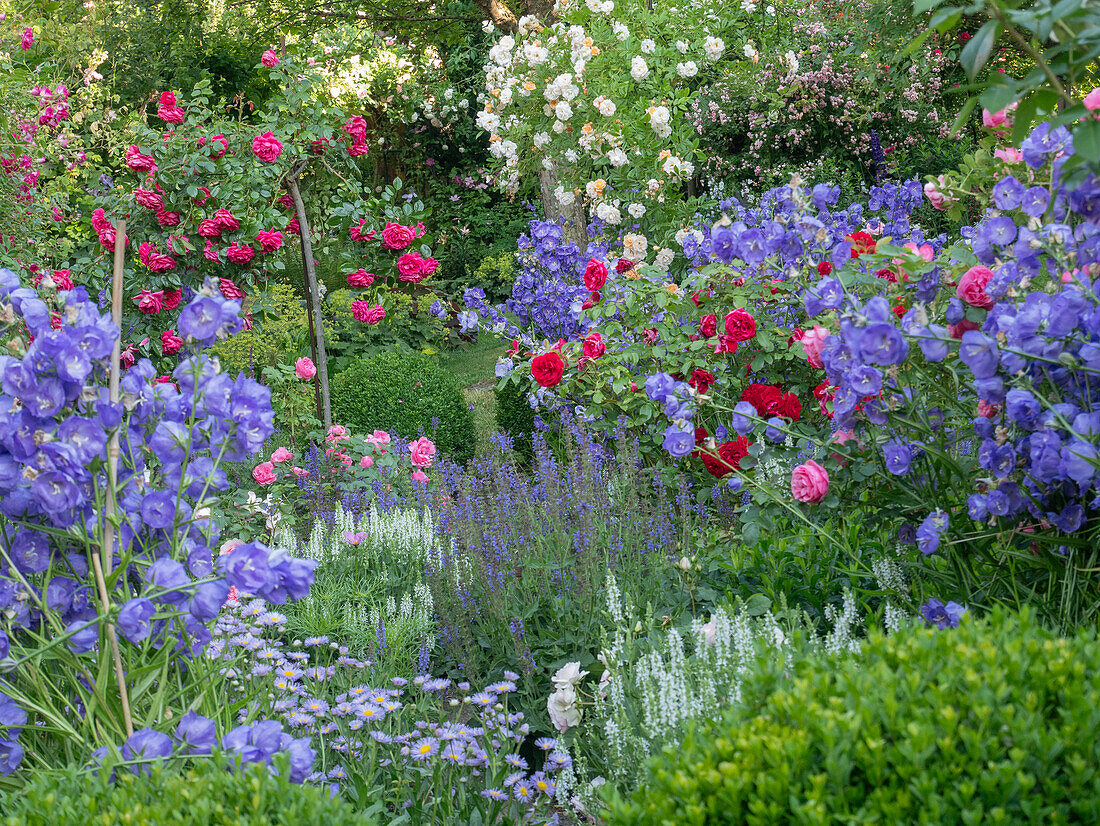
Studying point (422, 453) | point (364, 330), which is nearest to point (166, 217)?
point (422, 453)

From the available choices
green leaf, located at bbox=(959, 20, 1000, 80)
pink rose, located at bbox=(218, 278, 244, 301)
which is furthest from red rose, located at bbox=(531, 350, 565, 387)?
green leaf, located at bbox=(959, 20, 1000, 80)

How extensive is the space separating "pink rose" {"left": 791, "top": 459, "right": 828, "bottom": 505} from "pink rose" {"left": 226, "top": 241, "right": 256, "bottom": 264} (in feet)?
12.1

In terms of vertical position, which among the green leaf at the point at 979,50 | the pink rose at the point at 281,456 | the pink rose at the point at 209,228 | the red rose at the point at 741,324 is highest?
the pink rose at the point at 209,228

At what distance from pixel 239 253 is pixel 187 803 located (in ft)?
13.1

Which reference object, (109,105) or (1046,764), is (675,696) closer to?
Result: (1046,764)

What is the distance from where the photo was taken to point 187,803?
1366mm

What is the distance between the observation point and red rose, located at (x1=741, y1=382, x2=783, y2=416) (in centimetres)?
303

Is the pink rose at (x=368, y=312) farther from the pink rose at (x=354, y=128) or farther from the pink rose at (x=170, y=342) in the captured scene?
the pink rose at (x=170, y=342)

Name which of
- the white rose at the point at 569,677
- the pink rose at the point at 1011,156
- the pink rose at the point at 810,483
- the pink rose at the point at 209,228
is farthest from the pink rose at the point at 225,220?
the pink rose at the point at 1011,156

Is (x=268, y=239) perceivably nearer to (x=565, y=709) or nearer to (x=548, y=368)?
(x=548, y=368)

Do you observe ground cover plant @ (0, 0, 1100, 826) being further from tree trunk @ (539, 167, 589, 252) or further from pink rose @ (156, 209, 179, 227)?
tree trunk @ (539, 167, 589, 252)

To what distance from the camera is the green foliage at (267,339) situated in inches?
204

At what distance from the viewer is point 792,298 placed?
3.36 m

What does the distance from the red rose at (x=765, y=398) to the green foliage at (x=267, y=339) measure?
282 cm
